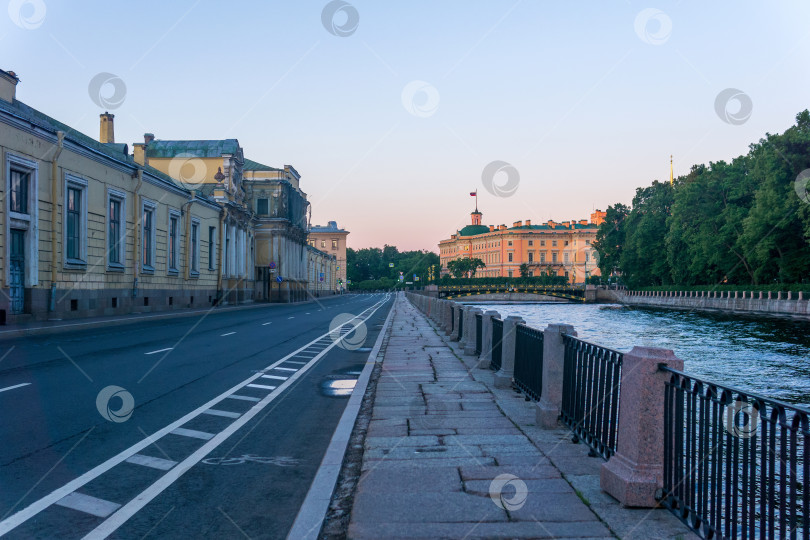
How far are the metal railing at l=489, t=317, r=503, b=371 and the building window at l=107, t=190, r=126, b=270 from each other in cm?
2451

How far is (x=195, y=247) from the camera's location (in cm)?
4403

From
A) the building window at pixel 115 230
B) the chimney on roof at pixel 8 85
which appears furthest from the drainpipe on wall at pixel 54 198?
the building window at pixel 115 230

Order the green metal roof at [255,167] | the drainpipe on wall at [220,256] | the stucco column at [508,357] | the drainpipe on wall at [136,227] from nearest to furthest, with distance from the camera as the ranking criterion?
the stucco column at [508,357], the drainpipe on wall at [136,227], the drainpipe on wall at [220,256], the green metal roof at [255,167]

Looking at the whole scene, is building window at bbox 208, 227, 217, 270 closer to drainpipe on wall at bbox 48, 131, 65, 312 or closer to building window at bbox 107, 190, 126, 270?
building window at bbox 107, 190, 126, 270

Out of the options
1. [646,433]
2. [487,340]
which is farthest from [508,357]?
[646,433]

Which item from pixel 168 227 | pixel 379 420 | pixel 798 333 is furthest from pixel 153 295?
pixel 798 333

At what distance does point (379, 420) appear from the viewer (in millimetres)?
7312

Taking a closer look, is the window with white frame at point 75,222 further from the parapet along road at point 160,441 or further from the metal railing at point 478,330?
the metal railing at point 478,330

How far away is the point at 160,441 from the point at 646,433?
485 centimetres

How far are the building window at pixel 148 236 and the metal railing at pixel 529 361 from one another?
29.7 metres

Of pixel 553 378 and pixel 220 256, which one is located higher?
pixel 220 256

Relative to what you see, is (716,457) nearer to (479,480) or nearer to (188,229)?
(479,480)

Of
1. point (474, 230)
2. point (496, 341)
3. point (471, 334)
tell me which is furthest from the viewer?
point (474, 230)

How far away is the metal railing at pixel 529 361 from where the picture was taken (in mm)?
7884
